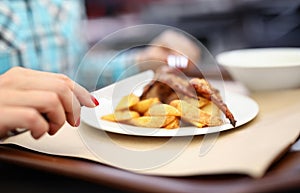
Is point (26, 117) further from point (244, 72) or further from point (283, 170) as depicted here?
point (244, 72)

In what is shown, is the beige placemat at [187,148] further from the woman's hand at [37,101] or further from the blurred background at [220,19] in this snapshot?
the blurred background at [220,19]

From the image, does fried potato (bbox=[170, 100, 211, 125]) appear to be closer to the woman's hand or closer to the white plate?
the white plate

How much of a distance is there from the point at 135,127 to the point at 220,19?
6.08ft

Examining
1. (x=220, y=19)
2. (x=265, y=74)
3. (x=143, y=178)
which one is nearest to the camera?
(x=143, y=178)

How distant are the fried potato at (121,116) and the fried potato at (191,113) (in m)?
0.06

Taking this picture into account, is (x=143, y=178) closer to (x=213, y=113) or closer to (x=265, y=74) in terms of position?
(x=213, y=113)

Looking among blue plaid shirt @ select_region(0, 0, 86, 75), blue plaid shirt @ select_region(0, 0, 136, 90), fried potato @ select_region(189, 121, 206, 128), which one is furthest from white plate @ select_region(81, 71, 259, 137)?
blue plaid shirt @ select_region(0, 0, 86, 75)

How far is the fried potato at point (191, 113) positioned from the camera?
518mm

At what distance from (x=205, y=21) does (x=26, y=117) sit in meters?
1.93

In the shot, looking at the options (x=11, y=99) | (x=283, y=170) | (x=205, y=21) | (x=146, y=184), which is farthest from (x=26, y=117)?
(x=205, y=21)

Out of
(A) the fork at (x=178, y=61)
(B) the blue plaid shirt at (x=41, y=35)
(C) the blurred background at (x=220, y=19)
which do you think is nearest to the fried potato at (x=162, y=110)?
(A) the fork at (x=178, y=61)

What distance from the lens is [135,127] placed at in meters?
0.52

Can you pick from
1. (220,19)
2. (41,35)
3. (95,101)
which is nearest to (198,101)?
(95,101)

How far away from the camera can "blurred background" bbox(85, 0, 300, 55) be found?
2248 millimetres
